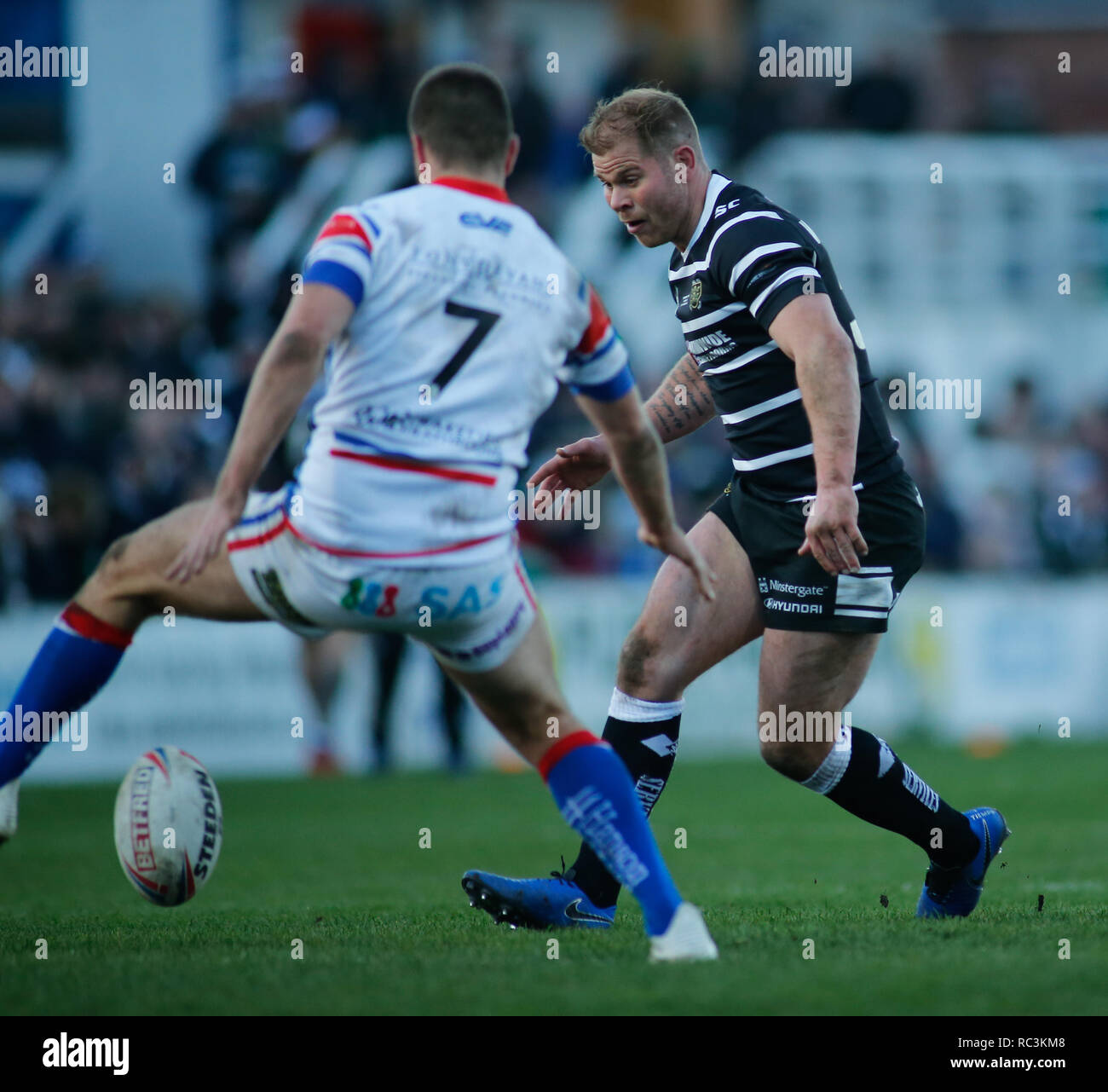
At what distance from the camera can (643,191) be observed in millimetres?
5633

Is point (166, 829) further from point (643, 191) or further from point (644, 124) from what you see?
point (644, 124)

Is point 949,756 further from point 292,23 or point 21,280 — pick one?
point 292,23

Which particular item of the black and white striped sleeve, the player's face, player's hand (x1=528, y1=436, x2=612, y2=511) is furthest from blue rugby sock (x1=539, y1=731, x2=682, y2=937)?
the player's face

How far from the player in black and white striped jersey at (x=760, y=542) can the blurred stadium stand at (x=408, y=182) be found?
6.47 meters

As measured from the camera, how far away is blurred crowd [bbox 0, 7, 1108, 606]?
13586mm

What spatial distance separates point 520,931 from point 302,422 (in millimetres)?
6872

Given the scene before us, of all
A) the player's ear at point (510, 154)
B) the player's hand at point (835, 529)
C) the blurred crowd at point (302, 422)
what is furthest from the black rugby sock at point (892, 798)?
the blurred crowd at point (302, 422)

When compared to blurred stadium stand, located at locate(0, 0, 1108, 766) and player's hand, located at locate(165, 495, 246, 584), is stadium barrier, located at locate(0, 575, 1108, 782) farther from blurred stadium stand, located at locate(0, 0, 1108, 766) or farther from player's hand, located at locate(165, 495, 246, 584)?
player's hand, located at locate(165, 495, 246, 584)

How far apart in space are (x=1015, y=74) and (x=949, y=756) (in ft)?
60.6

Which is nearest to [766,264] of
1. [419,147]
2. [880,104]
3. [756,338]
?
[756,338]

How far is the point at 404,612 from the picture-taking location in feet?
14.6

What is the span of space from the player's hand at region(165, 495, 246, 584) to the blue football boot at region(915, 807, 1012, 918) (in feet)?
9.52
